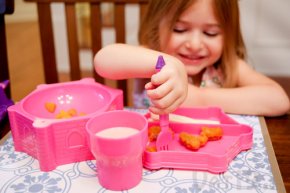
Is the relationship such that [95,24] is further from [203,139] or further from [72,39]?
[203,139]

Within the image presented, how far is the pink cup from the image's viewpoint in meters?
0.56

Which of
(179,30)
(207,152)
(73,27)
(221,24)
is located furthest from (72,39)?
(207,152)

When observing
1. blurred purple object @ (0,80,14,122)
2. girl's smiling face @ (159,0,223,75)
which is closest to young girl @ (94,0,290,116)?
girl's smiling face @ (159,0,223,75)

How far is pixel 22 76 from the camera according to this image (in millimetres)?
2547

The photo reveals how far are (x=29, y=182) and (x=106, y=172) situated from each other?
0.49 feet

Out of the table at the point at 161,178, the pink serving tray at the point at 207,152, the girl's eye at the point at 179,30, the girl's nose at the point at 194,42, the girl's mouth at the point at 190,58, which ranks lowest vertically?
the table at the point at 161,178

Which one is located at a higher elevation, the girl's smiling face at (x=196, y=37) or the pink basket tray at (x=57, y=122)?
the girl's smiling face at (x=196, y=37)

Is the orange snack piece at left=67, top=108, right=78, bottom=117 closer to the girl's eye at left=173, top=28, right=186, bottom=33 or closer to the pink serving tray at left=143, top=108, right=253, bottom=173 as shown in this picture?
the pink serving tray at left=143, top=108, right=253, bottom=173

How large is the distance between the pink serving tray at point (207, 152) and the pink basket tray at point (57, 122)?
13 centimetres

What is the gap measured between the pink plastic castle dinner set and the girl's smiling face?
1.04ft

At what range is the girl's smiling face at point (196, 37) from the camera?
3.32 feet

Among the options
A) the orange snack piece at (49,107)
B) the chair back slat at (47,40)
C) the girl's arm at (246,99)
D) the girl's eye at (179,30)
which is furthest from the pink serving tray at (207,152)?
the chair back slat at (47,40)

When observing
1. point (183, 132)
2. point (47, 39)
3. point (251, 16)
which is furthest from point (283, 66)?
point (183, 132)

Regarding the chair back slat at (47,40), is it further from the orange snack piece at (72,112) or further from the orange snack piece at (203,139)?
the orange snack piece at (203,139)
